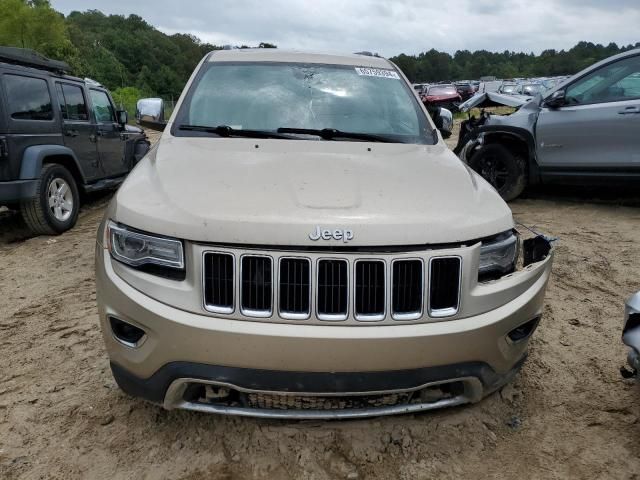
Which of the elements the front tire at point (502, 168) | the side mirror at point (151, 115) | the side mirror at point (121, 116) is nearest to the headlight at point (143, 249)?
the side mirror at point (151, 115)

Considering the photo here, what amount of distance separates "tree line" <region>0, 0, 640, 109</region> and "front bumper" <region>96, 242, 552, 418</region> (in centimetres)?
3583

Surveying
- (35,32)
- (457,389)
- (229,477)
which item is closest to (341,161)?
(457,389)

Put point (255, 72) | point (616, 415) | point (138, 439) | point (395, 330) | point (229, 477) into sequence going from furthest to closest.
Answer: point (255, 72) → point (616, 415) → point (138, 439) → point (229, 477) → point (395, 330)

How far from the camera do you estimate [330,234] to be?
1.96 meters

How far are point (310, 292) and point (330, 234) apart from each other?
0.73ft

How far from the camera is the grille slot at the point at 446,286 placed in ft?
6.68

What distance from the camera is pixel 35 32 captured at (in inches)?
1555

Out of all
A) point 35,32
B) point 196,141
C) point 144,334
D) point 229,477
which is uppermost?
point 35,32

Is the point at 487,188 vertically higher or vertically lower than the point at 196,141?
→ lower

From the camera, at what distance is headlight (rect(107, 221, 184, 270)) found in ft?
6.66

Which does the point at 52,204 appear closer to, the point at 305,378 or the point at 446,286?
A: the point at 305,378

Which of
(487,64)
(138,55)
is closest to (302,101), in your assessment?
(138,55)

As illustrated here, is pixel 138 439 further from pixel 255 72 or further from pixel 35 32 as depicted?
pixel 35 32

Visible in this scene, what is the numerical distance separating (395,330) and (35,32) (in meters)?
45.7
